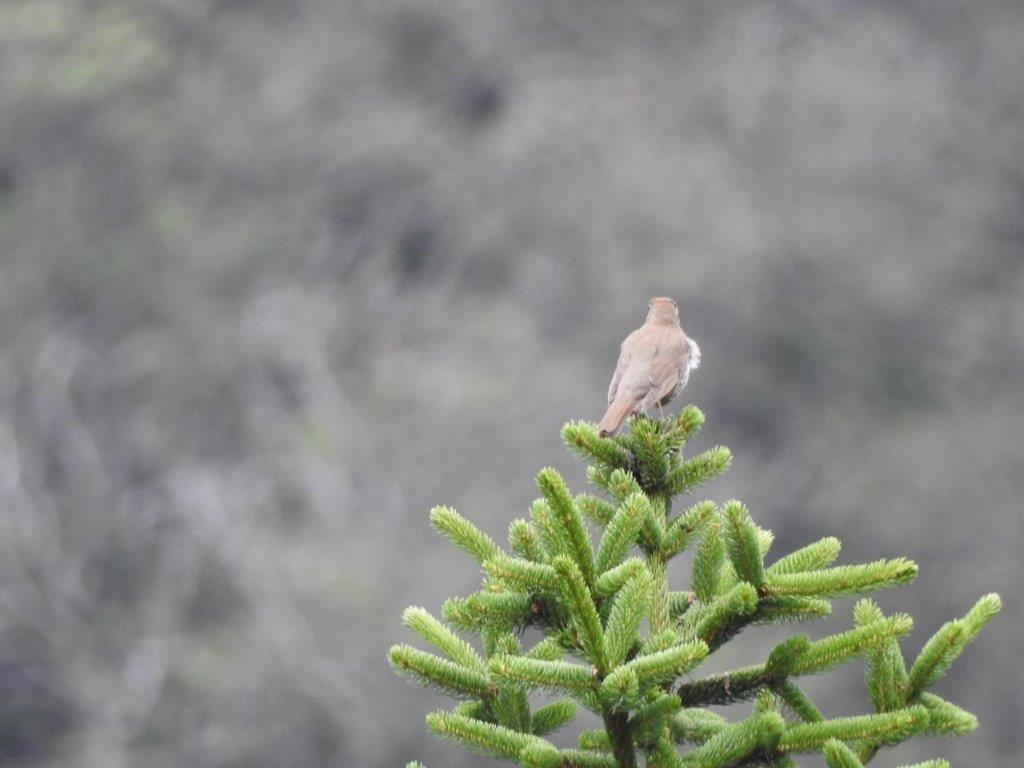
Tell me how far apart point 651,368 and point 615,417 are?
0.96 m

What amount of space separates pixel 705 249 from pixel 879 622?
67.1 meters

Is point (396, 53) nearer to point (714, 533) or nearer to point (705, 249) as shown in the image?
point (705, 249)

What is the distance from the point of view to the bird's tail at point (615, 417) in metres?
5.22

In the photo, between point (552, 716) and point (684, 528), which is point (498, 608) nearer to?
point (552, 716)

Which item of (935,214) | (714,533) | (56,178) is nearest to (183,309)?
(56,178)

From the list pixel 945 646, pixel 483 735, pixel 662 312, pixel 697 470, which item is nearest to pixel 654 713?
pixel 483 735

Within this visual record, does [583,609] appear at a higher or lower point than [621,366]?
lower

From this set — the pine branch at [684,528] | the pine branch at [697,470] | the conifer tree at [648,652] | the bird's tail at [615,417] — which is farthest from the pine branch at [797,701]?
the bird's tail at [615,417]

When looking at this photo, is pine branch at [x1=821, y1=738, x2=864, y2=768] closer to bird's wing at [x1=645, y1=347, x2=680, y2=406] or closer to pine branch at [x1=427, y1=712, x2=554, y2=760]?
pine branch at [x1=427, y1=712, x2=554, y2=760]

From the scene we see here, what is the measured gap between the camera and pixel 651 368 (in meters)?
6.54

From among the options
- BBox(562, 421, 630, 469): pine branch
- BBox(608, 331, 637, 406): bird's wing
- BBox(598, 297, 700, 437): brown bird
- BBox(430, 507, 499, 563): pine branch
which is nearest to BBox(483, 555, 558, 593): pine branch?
BBox(430, 507, 499, 563): pine branch

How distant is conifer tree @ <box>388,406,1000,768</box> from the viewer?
3727mm

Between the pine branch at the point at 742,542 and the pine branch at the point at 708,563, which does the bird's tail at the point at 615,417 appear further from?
the pine branch at the point at 742,542

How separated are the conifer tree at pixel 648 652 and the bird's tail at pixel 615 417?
3.01 feet
